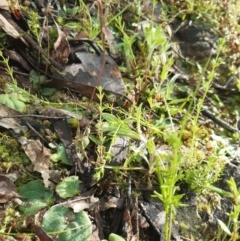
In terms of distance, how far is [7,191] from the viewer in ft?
5.49

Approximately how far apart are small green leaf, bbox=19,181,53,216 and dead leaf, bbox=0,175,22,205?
0.03 meters

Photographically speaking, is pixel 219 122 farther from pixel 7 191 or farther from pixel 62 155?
pixel 7 191

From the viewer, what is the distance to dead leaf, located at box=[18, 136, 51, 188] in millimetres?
1784

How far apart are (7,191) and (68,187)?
9.9 inches

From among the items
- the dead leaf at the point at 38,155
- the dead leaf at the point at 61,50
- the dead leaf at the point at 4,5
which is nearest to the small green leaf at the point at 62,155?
the dead leaf at the point at 38,155

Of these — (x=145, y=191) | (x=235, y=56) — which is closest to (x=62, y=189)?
(x=145, y=191)

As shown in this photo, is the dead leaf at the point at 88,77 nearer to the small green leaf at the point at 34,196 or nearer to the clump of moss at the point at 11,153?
the clump of moss at the point at 11,153

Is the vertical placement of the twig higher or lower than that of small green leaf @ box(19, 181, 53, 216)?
higher

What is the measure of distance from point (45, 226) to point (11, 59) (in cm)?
93

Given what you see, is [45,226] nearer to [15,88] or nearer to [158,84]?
[15,88]

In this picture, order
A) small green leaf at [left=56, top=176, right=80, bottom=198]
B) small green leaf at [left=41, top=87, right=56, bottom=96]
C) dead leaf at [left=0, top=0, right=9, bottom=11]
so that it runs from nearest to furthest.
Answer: small green leaf at [left=56, top=176, right=80, bottom=198] → small green leaf at [left=41, top=87, right=56, bottom=96] → dead leaf at [left=0, top=0, right=9, bottom=11]

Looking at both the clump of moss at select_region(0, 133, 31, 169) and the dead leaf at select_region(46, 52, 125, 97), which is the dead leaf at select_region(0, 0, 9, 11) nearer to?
the dead leaf at select_region(46, 52, 125, 97)

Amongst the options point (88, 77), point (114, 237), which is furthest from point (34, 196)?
point (88, 77)

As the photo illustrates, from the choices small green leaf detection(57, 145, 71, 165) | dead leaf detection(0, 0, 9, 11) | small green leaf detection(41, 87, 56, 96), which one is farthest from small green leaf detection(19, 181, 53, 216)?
dead leaf detection(0, 0, 9, 11)
